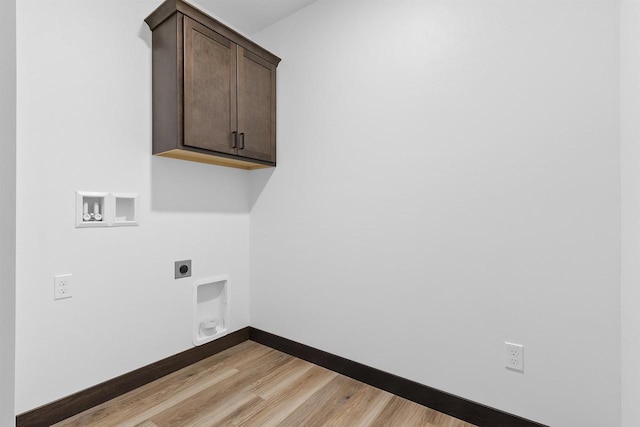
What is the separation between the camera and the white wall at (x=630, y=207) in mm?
969

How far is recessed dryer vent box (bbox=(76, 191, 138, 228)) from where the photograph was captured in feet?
5.08

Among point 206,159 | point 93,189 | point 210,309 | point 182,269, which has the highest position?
point 206,159

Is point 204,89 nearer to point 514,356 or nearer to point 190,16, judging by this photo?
point 190,16

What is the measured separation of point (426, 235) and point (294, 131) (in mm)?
1155

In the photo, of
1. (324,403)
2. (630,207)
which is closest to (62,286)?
(324,403)

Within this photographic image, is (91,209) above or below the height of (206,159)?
below

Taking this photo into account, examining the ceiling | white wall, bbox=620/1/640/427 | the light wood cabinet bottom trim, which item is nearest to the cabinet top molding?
the ceiling

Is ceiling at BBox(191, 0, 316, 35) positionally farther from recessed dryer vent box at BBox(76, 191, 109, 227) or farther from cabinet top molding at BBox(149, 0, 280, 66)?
recessed dryer vent box at BBox(76, 191, 109, 227)

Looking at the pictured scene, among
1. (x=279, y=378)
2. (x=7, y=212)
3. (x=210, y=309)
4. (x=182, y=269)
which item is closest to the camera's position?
(x=7, y=212)

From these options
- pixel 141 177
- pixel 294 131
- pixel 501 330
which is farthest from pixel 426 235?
pixel 141 177

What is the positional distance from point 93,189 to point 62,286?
0.50 meters

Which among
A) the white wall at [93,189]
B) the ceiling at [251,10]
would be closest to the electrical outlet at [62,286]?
the white wall at [93,189]

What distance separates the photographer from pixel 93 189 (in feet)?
5.24

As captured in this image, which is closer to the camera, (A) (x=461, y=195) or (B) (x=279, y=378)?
(A) (x=461, y=195)
